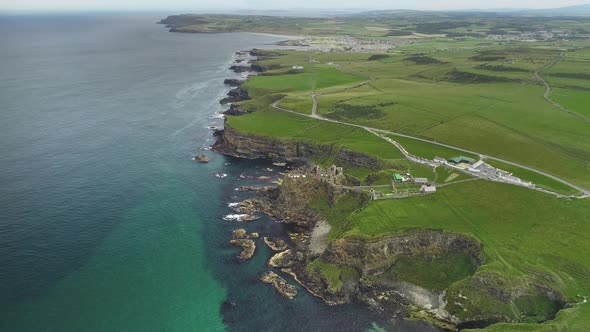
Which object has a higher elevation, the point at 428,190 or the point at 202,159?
the point at 428,190

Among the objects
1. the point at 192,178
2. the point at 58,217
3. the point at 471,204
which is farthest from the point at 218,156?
the point at 471,204

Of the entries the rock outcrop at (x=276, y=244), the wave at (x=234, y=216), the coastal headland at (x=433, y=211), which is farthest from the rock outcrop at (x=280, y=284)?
the wave at (x=234, y=216)

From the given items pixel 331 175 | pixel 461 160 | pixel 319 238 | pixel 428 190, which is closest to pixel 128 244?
pixel 319 238

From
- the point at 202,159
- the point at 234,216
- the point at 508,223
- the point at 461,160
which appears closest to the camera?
the point at 508,223

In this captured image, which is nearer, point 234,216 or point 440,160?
point 234,216

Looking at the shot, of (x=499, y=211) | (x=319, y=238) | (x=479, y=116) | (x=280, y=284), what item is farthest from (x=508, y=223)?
(x=479, y=116)

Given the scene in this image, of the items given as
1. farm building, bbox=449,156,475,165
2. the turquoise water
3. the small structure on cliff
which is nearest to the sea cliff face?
the turquoise water

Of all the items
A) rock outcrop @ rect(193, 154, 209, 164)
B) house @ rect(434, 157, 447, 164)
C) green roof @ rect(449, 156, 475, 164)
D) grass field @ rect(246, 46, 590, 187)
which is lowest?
rock outcrop @ rect(193, 154, 209, 164)

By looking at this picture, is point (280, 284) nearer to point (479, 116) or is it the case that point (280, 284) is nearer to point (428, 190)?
point (428, 190)

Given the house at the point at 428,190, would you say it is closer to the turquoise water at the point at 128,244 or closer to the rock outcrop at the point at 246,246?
the turquoise water at the point at 128,244

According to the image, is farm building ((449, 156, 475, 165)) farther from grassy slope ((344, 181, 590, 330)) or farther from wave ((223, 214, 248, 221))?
wave ((223, 214, 248, 221))

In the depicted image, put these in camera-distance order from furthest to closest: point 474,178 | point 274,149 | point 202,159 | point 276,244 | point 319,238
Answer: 1. point 274,149
2. point 202,159
3. point 474,178
4. point 319,238
5. point 276,244

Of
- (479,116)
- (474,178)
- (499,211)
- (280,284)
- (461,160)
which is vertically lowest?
(280,284)
